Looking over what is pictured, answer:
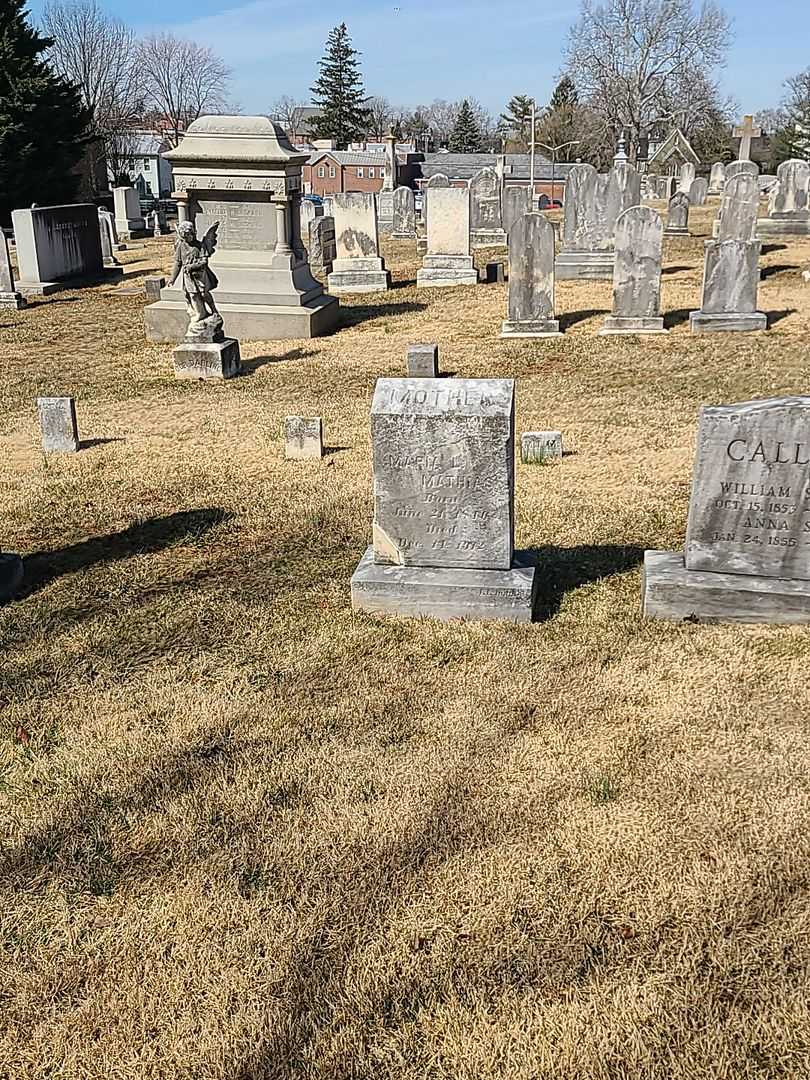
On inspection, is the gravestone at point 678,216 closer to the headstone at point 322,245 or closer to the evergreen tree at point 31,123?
the headstone at point 322,245

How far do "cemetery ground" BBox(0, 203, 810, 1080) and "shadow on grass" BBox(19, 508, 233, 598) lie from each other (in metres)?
0.03

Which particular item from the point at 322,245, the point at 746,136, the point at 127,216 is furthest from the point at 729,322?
the point at 127,216

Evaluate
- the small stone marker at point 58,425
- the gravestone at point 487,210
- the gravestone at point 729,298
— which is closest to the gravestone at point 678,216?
the gravestone at point 487,210

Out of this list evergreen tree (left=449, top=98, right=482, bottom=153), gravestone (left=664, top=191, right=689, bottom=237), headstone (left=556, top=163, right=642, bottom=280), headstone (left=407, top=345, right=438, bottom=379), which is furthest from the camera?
evergreen tree (left=449, top=98, right=482, bottom=153)

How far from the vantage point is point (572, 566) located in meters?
6.14

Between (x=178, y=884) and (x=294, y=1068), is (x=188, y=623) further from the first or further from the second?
(x=294, y=1068)

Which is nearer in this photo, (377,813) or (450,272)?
(377,813)

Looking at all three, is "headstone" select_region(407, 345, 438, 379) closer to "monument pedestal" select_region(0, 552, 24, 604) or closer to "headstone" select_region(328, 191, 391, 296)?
"monument pedestal" select_region(0, 552, 24, 604)

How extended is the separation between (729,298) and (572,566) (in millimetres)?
8670

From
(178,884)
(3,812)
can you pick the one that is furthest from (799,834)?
(3,812)

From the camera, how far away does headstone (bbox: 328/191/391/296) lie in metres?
17.9

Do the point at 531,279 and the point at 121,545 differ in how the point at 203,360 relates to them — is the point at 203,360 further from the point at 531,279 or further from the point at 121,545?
the point at 121,545

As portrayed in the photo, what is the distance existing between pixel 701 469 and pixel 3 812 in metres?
3.97

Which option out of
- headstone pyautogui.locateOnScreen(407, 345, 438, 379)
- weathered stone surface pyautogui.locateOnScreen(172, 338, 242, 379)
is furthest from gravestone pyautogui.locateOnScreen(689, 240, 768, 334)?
weathered stone surface pyautogui.locateOnScreen(172, 338, 242, 379)
